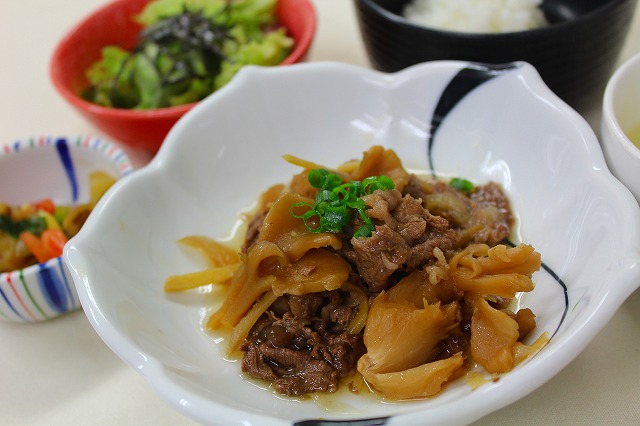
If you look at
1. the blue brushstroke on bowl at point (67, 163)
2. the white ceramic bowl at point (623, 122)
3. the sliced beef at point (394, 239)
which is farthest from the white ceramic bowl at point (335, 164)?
the blue brushstroke on bowl at point (67, 163)

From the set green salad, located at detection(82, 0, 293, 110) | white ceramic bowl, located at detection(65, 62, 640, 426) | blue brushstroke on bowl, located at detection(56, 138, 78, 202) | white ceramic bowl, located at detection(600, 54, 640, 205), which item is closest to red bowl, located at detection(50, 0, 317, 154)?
green salad, located at detection(82, 0, 293, 110)

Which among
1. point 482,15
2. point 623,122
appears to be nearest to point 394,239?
point 623,122

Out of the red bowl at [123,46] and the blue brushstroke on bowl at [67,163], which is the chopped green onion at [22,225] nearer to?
the blue brushstroke on bowl at [67,163]

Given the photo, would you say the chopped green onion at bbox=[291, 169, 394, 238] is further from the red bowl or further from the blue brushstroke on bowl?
the blue brushstroke on bowl

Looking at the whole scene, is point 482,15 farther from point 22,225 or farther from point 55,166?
point 22,225

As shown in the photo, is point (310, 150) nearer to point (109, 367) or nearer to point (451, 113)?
point (451, 113)
